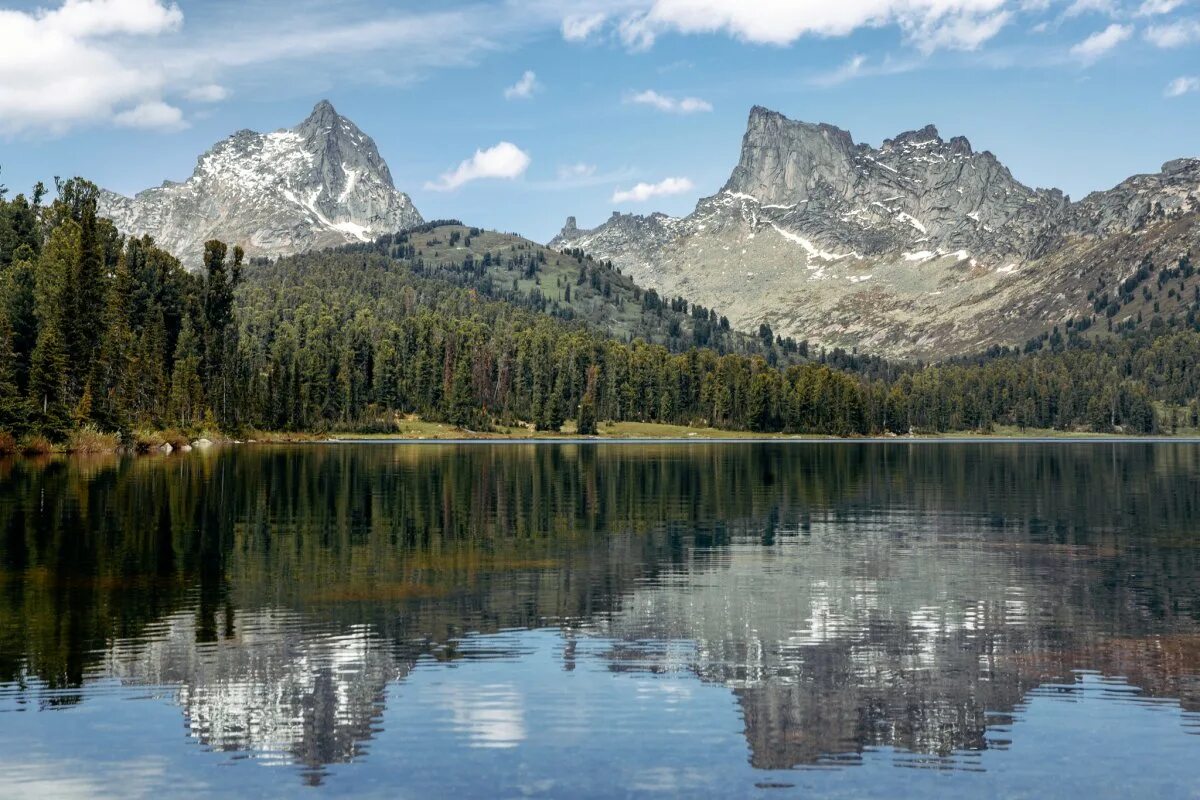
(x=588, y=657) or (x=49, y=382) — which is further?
(x=49, y=382)

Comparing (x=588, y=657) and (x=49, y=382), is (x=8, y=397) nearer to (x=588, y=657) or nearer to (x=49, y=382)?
(x=49, y=382)

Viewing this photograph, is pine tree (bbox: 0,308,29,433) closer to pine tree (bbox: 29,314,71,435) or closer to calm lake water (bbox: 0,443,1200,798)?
pine tree (bbox: 29,314,71,435)

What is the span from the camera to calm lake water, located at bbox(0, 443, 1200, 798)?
71.5ft

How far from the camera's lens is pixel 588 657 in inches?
1248

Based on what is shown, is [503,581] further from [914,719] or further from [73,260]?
[73,260]

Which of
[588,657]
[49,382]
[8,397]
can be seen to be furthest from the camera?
[49,382]

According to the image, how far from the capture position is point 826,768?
2203 cm

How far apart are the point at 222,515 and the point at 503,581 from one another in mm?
32248

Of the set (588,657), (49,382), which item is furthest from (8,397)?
(588,657)

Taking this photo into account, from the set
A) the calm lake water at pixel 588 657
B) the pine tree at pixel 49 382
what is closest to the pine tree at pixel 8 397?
the pine tree at pixel 49 382

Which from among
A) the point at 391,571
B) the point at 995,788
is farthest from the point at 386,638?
the point at 995,788

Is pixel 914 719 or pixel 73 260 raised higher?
pixel 73 260

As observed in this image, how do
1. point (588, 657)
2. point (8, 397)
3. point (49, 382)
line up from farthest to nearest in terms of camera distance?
1. point (49, 382)
2. point (8, 397)
3. point (588, 657)

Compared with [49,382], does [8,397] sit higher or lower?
lower
